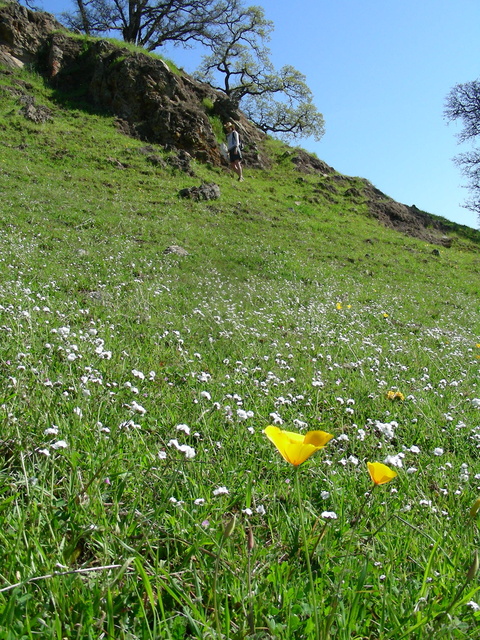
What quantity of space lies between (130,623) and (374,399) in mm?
3059

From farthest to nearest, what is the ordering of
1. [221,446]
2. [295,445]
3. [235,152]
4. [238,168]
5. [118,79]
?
[238,168] < [118,79] < [235,152] < [221,446] < [295,445]

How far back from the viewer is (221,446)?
256 centimetres

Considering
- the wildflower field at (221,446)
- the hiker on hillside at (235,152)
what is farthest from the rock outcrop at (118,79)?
the wildflower field at (221,446)

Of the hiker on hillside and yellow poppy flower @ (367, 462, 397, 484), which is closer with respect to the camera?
yellow poppy flower @ (367, 462, 397, 484)

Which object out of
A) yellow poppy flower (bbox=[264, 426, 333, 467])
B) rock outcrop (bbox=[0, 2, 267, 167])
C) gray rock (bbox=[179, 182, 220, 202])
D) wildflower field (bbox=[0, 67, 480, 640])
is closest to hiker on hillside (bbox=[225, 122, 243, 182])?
rock outcrop (bbox=[0, 2, 267, 167])

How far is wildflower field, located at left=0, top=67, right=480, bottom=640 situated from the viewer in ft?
4.44

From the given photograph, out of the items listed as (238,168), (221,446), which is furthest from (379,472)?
(238,168)

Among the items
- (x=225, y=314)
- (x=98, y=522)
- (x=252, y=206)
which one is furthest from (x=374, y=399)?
(x=252, y=206)

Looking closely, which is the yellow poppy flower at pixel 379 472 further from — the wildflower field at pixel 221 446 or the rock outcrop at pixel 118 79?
the rock outcrop at pixel 118 79

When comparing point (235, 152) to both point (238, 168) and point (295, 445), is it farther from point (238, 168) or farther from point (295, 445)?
point (295, 445)

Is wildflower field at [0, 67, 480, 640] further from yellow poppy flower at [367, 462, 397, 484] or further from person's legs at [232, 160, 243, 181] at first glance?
person's legs at [232, 160, 243, 181]

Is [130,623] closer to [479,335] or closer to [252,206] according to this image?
[479,335]

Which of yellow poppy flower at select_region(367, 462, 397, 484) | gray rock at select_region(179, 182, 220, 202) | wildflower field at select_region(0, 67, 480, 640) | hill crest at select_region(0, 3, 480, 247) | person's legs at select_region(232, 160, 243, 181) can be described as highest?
hill crest at select_region(0, 3, 480, 247)

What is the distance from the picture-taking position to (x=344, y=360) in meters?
5.43
